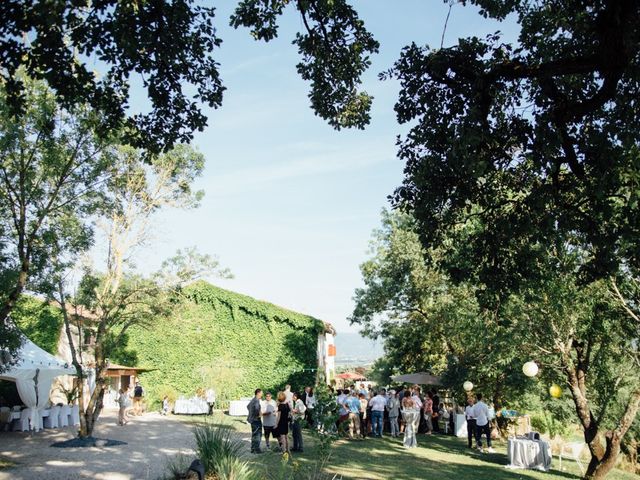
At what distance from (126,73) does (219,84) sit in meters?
1.24

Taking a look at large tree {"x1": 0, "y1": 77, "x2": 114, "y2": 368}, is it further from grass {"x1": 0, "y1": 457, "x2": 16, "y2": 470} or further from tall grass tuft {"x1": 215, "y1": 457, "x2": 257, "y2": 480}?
tall grass tuft {"x1": 215, "y1": 457, "x2": 257, "y2": 480}

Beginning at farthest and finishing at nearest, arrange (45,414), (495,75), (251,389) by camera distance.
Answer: (251,389) → (45,414) → (495,75)

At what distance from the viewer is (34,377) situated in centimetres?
1848

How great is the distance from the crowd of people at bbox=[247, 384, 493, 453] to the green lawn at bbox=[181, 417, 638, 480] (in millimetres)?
525

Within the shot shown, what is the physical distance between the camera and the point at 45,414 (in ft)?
63.2

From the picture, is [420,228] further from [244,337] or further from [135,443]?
[244,337]

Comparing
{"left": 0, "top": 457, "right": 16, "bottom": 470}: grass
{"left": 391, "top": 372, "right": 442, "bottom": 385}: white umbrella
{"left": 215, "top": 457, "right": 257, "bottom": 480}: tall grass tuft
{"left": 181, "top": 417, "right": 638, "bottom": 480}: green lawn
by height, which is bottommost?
{"left": 181, "top": 417, "right": 638, "bottom": 480}: green lawn

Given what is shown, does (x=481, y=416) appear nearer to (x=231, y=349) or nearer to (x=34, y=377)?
(x=34, y=377)

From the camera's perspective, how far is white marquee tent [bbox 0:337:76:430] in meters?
18.1

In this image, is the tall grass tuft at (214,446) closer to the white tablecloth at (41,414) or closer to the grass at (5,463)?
the grass at (5,463)

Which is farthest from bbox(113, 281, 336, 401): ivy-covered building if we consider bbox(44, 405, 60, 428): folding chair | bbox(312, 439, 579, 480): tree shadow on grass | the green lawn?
bbox(312, 439, 579, 480): tree shadow on grass

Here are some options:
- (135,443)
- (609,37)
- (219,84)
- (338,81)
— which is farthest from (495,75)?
(135,443)

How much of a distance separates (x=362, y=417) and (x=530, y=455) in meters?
6.08

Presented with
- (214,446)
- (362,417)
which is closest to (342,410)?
(362,417)
